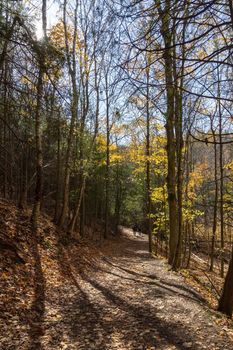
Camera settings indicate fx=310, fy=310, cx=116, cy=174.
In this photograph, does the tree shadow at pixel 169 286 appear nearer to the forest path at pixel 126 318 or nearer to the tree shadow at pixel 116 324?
the forest path at pixel 126 318

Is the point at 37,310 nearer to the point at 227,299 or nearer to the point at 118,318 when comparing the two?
the point at 118,318

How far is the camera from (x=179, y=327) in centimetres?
515

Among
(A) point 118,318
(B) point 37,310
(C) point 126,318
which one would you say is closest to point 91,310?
(A) point 118,318

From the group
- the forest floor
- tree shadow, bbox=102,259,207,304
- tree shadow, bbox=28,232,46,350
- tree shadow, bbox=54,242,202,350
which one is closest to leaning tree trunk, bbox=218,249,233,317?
the forest floor

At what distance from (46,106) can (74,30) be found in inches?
355

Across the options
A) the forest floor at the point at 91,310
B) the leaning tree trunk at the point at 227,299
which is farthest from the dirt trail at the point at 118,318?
the leaning tree trunk at the point at 227,299

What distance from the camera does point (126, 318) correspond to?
5477 millimetres

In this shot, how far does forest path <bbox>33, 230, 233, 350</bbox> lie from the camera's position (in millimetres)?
4441

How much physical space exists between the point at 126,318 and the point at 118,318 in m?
0.14

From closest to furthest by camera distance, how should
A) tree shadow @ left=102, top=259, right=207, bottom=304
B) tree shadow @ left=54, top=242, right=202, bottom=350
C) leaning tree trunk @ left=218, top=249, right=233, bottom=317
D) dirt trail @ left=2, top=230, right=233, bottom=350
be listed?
dirt trail @ left=2, top=230, right=233, bottom=350, tree shadow @ left=54, top=242, right=202, bottom=350, leaning tree trunk @ left=218, top=249, right=233, bottom=317, tree shadow @ left=102, top=259, right=207, bottom=304

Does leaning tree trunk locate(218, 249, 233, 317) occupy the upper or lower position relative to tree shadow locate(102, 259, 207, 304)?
upper

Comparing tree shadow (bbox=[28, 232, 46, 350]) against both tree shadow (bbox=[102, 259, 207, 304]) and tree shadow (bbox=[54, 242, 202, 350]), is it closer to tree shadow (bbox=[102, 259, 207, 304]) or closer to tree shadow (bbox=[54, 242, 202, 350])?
tree shadow (bbox=[54, 242, 202, 350])

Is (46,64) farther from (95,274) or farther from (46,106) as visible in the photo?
(95,274)

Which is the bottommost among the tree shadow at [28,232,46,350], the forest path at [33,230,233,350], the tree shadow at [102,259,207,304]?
the tree shadow at [102,259,207,304]
